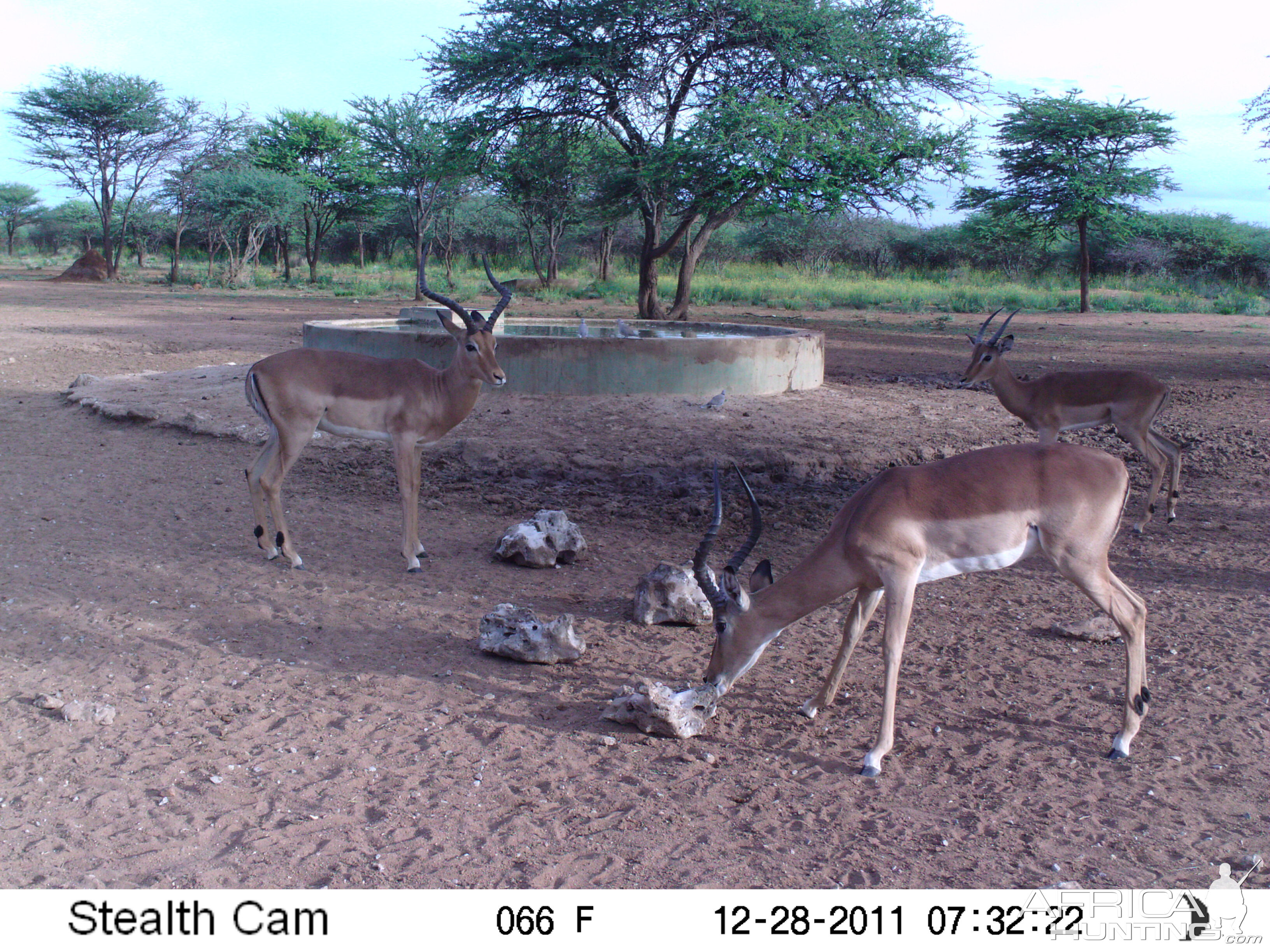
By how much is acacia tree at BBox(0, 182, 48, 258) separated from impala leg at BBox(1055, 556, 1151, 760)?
6565 centimetres

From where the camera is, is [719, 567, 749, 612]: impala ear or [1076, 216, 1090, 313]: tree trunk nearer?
[719, 567, 749, 612]: impala ear

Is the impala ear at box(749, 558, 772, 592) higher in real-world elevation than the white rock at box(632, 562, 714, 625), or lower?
higher

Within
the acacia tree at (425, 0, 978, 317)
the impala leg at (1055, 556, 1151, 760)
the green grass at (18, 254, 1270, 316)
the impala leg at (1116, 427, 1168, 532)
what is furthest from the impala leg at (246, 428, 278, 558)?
the green grass at (18, 254, 1270, 316)

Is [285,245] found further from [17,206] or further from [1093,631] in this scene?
[1093,631]

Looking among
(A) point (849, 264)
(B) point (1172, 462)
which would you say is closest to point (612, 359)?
(B) point (1172, 462)

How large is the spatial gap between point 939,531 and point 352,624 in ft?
9.91

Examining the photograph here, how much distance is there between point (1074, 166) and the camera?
1123 inches

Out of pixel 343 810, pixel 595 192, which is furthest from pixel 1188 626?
pixel 595 192

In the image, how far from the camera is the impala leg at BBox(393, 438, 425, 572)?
6.12m

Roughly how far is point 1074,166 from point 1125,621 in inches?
1118

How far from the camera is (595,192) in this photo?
2647 cm

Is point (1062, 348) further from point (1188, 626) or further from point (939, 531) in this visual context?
point (939, 531)

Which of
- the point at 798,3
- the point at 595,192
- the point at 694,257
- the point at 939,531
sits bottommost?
the point at 939,531

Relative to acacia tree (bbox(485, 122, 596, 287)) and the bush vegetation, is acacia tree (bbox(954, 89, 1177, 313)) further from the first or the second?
acacia tree (bbox(485, 122, 596, 287))
